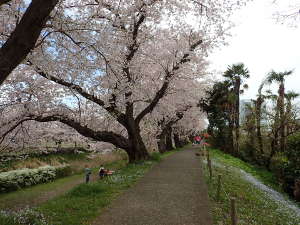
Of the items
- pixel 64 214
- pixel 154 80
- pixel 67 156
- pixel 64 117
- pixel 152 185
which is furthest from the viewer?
pixel 67 156

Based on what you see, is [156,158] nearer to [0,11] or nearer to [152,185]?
[152,185]

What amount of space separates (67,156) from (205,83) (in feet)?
65.7

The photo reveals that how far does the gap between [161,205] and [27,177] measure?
13.4 m

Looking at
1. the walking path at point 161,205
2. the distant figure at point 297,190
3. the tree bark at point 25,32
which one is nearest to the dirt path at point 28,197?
the walking path at point 161,205

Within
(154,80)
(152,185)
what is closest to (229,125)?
(154,80)

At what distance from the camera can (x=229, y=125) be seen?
36781 mm

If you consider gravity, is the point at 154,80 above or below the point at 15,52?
above

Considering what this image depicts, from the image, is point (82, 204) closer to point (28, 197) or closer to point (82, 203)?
point (82, 203)

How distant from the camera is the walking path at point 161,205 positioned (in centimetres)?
719

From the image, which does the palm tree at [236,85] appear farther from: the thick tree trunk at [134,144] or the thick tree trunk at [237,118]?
the thick tree trunk at [134,144]

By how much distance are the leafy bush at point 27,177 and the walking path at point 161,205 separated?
30.2 ft

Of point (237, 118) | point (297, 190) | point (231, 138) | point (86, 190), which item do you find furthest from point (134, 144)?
point (231, 138)

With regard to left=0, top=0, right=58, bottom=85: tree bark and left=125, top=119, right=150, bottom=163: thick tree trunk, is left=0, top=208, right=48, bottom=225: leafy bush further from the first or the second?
left=125, top=119, right=150, bottom=163: thick tree trunk

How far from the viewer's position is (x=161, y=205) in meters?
8.55
